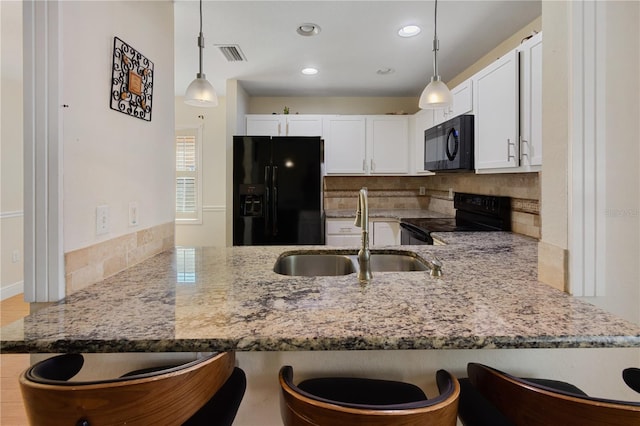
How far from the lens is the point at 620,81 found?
1129mm

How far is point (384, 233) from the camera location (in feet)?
13.0

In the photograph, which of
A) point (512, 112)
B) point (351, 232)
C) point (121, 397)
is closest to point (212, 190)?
point (351, 232)

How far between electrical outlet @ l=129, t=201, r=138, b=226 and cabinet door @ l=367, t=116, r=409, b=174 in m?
3.18

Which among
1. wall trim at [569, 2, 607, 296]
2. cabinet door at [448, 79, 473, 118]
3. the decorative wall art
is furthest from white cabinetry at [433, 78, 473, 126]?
the decorative wall art

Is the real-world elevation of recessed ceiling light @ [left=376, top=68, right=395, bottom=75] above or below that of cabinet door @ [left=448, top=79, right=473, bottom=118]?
above

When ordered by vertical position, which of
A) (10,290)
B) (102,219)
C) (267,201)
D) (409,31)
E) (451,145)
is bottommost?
(10,290)

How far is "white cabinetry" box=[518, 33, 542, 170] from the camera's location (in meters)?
1.92

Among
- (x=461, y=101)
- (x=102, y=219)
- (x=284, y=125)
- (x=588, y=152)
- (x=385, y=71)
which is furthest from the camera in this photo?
(x=284, y=125)

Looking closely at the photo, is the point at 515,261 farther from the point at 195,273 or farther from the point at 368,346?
the point at 195,273

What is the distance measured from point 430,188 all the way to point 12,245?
499cm

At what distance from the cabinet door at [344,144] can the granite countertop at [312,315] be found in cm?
302

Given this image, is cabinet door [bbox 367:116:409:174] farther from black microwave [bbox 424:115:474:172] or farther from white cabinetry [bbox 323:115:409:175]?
black microwave [bbox 424:115:474:172]

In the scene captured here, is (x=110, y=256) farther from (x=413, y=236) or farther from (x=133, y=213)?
(x=413, y=236)

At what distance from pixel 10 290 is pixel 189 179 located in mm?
2441
